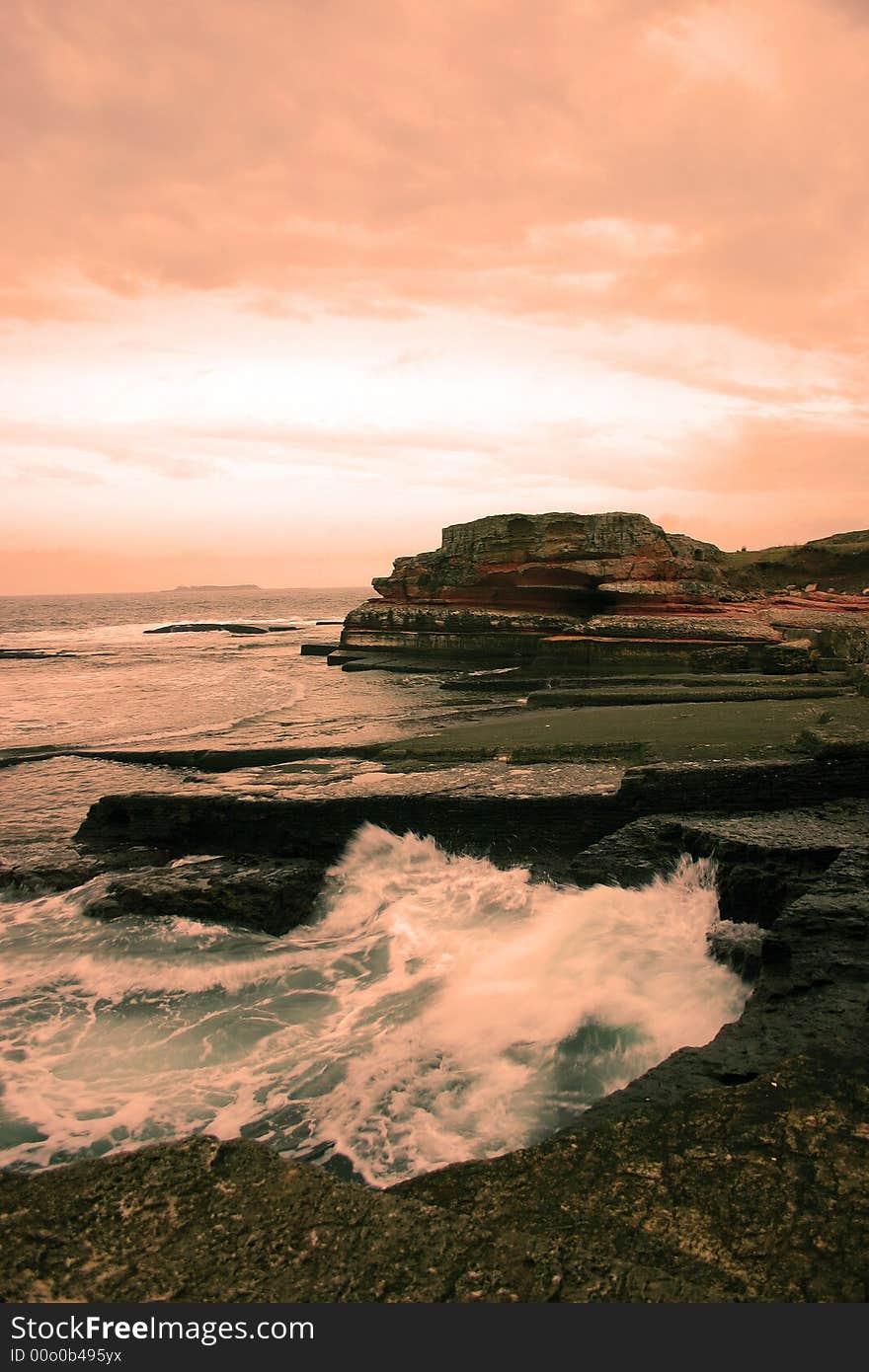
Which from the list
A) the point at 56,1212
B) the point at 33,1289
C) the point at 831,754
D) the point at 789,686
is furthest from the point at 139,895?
the point at 789,686

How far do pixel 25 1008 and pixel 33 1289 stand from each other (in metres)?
3.35

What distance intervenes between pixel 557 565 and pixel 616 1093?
22770 mm

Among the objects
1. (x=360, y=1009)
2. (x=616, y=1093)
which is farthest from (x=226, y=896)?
(x=616, y=1093)

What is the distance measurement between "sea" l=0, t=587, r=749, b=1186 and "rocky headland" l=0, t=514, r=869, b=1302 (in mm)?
327

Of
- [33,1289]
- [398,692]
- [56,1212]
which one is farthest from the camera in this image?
[398,692]

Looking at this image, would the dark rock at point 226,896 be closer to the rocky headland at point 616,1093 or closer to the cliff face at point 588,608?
the rocky headland at point 616,1093

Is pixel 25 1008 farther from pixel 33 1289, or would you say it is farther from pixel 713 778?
pixel 713 778

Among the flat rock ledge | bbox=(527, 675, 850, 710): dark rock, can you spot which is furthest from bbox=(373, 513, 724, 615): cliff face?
the flat rock ledge

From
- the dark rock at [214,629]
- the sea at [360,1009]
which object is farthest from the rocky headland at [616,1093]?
the dark rock at [214,629]

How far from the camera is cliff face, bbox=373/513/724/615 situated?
2391cm

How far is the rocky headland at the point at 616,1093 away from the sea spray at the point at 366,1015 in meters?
0.41

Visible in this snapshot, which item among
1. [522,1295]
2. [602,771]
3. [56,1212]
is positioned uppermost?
[602,771]

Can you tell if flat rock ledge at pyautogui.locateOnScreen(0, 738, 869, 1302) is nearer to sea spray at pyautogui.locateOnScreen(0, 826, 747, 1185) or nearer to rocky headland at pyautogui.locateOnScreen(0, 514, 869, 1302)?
rocky headland at pyautogui.locateOnScreen(0, 514, 869, 1302)

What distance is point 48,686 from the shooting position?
25.8 meters
